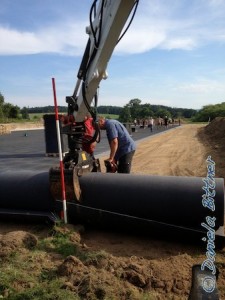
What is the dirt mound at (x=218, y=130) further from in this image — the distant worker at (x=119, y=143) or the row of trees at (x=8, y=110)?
the row of trees at (x=8, y=110)

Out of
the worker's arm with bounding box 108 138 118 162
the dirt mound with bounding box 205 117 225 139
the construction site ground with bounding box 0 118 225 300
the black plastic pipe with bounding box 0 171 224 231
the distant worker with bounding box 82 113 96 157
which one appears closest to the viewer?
the construction site ground with bounding box 0 118 225 300

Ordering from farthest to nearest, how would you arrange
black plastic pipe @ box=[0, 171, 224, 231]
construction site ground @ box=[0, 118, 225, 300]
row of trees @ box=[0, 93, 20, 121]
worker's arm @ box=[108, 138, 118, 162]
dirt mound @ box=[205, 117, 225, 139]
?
row of trees @ box=[0, 93, 20, 121], dirt mound @ box=[205, 117, 225, 139], worker's arm @ box=[108, 138, 118, 162], black plastic pipe @ box=[0, 171, 224, 231], construction site ground @ box=[0, 118, 225, 300]

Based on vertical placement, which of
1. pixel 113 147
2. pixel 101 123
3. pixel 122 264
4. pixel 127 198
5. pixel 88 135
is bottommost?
pixel 122 264

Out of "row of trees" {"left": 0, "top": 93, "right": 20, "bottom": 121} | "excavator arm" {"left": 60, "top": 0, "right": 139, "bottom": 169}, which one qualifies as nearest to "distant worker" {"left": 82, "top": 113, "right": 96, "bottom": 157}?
"excavator arm" {"left": 60, "top": 0, "right": 139, "bottom": 169}

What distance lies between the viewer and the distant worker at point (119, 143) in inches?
219

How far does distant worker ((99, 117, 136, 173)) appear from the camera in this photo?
5.55 metres

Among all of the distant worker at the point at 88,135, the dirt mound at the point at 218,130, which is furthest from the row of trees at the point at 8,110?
the distant worker at the point at 88,135

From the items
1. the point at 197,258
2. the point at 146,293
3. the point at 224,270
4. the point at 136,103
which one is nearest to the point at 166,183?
the point at 197,258

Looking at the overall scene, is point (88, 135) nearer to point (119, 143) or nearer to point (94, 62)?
point (119, 143)

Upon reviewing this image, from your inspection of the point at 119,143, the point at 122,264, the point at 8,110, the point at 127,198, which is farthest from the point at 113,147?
the point at 8,110

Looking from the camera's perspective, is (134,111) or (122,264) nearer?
(122,264)

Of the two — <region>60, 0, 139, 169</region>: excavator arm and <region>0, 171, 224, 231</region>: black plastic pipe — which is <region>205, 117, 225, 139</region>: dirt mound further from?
<region>0, 171, 224, 231</region>: black plastic pipe

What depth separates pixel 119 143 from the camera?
5840 mm

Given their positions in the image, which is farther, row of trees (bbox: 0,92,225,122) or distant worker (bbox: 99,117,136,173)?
row of trees (bbox: 0,92,225,122)
